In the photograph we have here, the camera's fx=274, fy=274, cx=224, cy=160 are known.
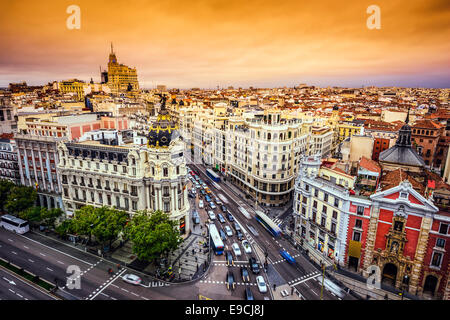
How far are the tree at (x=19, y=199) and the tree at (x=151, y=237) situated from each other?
112 feet

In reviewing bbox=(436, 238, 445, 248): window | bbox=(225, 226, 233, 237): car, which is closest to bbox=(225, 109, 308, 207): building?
bbox=(225, 226, 233, 237): car

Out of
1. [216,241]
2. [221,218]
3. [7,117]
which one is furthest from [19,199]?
[221,218]

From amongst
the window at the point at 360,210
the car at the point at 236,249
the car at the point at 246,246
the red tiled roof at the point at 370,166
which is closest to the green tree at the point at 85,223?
the car at the point at 236,249

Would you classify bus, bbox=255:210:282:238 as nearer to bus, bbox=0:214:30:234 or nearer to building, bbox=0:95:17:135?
bus, bbox=0:214:30:234

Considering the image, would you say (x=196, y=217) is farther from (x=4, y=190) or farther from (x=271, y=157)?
(x=4, y=190)

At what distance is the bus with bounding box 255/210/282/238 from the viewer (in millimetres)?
68062

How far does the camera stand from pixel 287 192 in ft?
285

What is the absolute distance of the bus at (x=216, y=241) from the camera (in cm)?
6088

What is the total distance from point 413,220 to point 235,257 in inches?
1371

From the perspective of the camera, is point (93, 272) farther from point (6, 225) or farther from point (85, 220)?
point (6, 225)

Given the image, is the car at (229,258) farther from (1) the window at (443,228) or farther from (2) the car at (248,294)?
(1) the window at (443,228)

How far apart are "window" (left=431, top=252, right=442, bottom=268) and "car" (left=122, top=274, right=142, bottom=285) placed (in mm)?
52218

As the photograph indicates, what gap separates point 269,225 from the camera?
69.8 m
